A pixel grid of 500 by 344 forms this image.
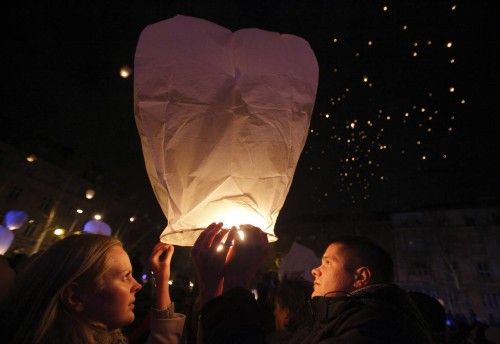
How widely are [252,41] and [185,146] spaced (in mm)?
665

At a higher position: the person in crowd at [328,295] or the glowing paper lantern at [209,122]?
the glowing paper lantern at [209,122]

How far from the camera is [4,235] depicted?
9.16 metres

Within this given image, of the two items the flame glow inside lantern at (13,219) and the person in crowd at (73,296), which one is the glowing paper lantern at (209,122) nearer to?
the person in crowd at (73,296)

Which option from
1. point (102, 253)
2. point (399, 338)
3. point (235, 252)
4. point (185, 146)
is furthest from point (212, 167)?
point (399, 338)

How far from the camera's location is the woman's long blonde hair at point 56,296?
55.9 inches

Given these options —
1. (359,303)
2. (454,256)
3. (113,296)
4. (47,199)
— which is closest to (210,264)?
(113,296)

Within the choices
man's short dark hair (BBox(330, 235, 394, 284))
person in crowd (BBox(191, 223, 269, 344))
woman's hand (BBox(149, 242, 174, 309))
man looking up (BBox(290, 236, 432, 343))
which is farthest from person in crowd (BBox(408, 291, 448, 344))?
person in crowd (BBox(191, 223, 269, 344))

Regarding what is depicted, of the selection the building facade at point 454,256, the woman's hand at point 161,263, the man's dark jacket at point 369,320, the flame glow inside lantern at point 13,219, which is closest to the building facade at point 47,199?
the flame glow inside lantern at point 13,219

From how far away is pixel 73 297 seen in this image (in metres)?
1.59

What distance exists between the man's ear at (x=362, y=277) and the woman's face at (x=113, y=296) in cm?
175

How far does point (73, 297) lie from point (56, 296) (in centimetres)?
9

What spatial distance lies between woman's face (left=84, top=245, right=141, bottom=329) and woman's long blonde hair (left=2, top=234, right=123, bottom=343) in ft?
0.12

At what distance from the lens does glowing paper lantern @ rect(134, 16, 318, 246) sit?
1421 mm

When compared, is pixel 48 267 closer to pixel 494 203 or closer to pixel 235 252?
pixel 235 252
